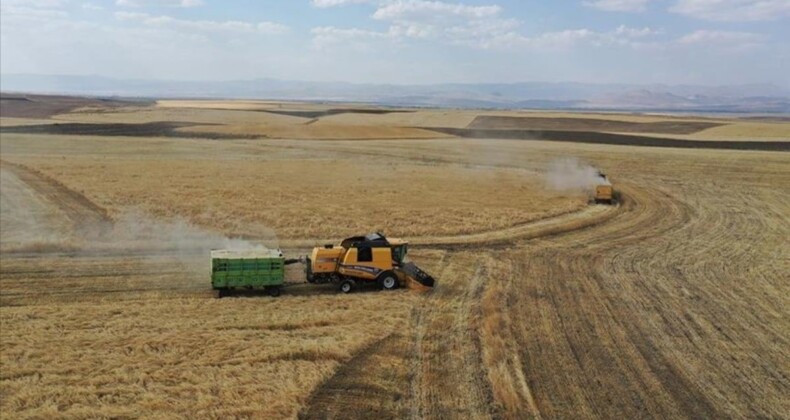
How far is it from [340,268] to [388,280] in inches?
75.7

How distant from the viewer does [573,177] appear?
54938mm

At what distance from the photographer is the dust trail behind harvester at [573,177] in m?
51.0

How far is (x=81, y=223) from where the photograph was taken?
36156 mm

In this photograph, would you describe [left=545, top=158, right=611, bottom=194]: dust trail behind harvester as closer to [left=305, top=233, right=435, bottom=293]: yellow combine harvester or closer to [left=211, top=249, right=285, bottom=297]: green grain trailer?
[left=305, top=233, right=435, bottom=293]: yellow combine harvester

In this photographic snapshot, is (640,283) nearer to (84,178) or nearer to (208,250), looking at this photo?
(208,250)

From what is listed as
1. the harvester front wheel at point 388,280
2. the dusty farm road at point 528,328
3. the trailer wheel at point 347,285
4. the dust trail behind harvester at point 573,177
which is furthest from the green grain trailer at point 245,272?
Result: the dust trail behind harvester at point 573,177

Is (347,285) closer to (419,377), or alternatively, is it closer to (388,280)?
(388,280)

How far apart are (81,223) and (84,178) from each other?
658 inches

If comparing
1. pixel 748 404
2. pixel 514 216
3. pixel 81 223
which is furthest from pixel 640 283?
pixel 81 223

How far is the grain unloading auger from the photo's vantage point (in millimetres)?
24281

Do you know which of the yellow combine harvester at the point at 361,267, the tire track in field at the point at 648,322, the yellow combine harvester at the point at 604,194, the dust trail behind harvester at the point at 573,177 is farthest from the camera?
the dust trail behind harvester at the point at 573,177

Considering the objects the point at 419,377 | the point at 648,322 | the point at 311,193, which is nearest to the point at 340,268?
the point at 419,377

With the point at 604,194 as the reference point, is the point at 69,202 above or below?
below

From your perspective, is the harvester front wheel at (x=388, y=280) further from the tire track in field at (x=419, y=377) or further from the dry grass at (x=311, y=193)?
the dry grass at (x=311, y=193)
